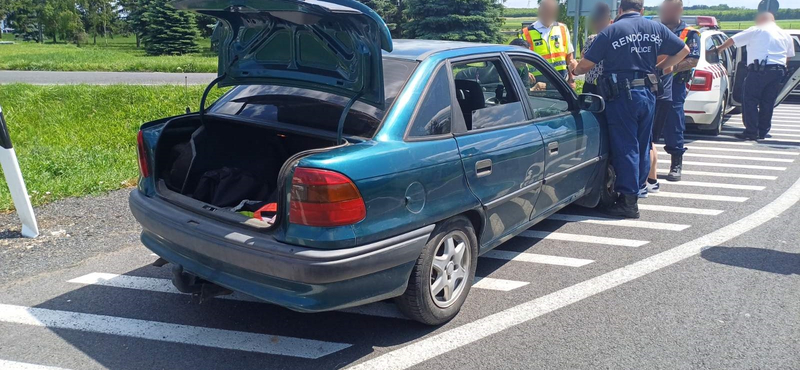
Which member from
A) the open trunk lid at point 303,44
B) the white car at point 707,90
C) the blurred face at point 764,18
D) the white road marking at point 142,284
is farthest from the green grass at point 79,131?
the blurred face at point 764,18

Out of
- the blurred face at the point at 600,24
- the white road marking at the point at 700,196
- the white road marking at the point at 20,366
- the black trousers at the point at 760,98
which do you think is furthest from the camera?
the black trousers at the point at 760,98

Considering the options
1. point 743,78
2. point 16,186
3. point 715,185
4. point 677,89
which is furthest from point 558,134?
point 743,78

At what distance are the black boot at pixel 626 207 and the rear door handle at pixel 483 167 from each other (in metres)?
2.44

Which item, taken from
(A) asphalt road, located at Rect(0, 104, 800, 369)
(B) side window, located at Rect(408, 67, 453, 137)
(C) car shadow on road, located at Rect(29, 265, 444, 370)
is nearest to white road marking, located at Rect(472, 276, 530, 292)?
(A) asphalt road, located at Rect(0, 104, 800, 369)

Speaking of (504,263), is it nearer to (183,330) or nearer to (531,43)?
(183,330)

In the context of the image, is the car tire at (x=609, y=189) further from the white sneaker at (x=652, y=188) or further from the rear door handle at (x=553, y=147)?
the rear door handle at (x=553, y=147)

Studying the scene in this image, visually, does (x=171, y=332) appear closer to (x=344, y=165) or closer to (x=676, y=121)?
(x=344, y=165)

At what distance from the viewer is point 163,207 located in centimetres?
373

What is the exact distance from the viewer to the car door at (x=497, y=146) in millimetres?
3842

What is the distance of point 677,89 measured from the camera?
283 inches

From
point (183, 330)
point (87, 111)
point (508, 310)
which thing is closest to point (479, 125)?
point (508, 310)

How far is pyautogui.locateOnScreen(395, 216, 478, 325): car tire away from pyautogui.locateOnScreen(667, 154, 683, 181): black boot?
4.33 metres

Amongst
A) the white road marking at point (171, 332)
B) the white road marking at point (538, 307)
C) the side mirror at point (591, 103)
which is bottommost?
the white road marking at point (171, 332)

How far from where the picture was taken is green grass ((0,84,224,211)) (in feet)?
22.1
